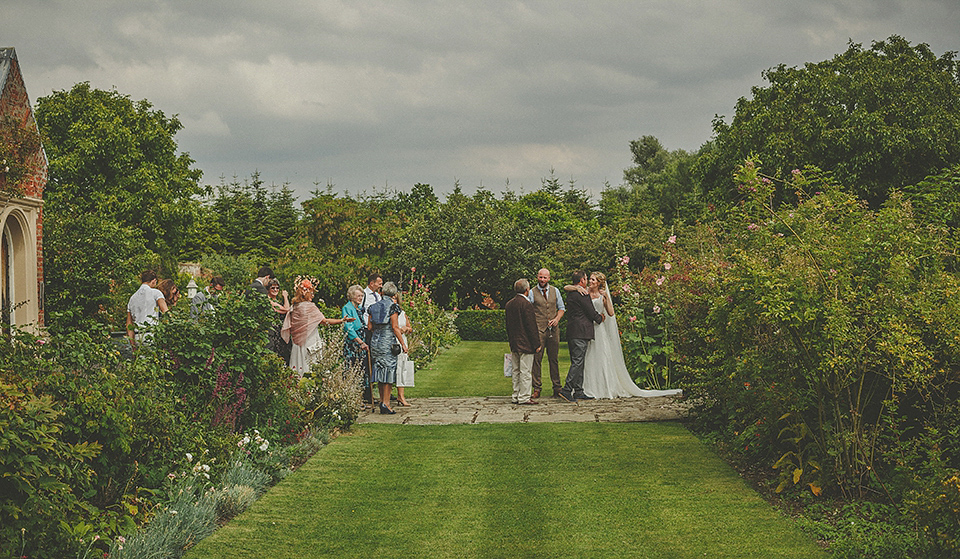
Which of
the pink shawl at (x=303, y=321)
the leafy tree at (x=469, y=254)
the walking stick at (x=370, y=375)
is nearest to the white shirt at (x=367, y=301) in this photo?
the walking stick at (x=370, y=375)

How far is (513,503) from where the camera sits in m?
6.41

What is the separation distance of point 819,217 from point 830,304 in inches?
37.9

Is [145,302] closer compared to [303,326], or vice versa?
[303,326]

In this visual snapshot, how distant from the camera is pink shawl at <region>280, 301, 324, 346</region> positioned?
10.4 m

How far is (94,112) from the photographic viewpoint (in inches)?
1310

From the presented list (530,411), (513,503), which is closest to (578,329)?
(530,411)

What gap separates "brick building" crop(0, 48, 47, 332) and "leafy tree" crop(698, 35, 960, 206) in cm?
1837

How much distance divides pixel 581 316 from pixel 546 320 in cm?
83

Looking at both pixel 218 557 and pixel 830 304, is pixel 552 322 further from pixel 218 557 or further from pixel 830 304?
pixel 218 557

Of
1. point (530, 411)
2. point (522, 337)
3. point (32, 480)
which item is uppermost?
point (522, 337)

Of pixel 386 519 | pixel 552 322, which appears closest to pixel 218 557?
pixel 386 519

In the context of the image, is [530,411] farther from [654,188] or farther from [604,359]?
[654,188]

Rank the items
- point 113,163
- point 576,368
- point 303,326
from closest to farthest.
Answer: point 303,326 < point 576,368 < point 113,163

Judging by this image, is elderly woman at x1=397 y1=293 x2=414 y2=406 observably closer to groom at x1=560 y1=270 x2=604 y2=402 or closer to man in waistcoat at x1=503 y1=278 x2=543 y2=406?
man in waistcoat at x1=503 y1=278 x2=543 y2=406
